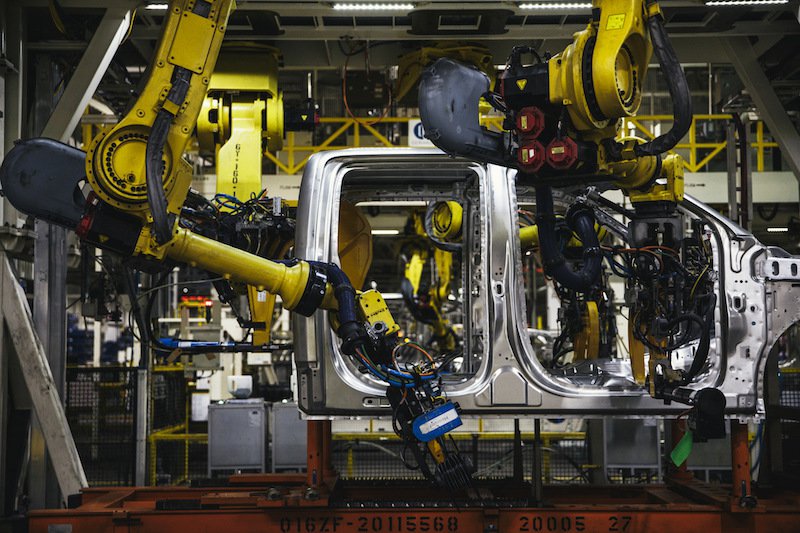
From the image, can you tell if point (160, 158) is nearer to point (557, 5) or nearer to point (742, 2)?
point (557, 5)

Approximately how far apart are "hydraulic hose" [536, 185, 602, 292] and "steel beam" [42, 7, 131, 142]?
3238 mm

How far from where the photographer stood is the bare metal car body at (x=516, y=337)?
4289 mm

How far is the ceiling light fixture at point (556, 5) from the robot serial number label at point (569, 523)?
3379 millimetres

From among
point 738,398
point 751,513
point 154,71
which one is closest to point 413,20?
point 154,71

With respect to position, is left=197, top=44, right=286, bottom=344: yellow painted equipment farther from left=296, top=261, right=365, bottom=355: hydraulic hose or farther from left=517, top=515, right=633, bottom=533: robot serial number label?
left=517, top=515, right=633, bottom=533: robot serial number label

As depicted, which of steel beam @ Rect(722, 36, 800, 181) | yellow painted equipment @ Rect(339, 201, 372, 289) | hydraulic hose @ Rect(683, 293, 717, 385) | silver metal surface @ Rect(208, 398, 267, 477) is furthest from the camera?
silver metal surface @ Rect(208, 398, 267, 477)

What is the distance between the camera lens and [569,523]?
13.9 feet

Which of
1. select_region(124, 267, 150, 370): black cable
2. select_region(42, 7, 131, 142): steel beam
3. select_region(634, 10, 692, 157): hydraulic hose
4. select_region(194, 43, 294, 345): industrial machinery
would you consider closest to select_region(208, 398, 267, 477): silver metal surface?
select_region(194, 43, 294, 345): industrial machinery

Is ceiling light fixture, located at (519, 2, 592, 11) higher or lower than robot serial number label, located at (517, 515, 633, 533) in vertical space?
higher

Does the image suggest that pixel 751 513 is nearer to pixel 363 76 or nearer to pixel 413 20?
pixel 413 20

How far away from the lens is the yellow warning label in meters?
3.81

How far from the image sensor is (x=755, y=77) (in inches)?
266

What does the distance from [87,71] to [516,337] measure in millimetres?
3481

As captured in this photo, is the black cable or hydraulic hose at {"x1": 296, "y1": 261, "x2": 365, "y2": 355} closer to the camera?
hydraulic hose at {"x1": 296, "y1": 261, "x2": 365, "y2": 355}
